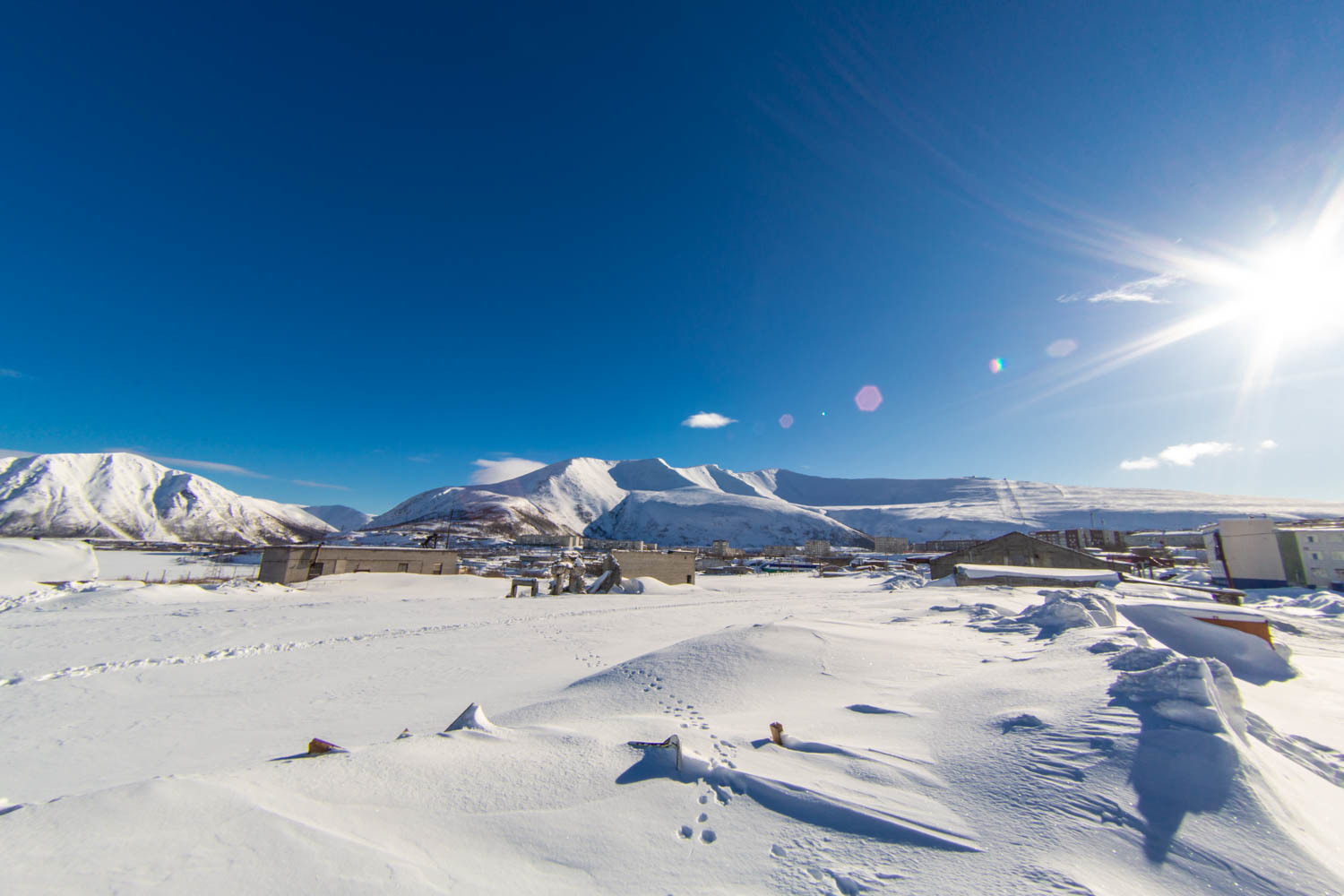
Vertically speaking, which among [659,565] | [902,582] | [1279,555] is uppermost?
[1279,555]

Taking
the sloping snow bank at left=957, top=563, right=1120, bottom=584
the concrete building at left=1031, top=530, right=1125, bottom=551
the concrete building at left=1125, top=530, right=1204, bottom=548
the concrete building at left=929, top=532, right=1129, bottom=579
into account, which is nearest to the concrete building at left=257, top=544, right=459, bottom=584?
the sloping snow bank at left=957, top=563, right=1120, bottom=584

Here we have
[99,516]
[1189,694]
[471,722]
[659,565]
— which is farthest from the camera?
[99,516]

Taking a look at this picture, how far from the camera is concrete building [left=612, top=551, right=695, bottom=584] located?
38.0 m

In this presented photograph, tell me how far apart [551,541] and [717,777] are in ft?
431

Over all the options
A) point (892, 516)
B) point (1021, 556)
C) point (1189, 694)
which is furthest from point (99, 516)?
point (892, 516)

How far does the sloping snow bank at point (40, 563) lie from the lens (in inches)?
894

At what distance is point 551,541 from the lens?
130250mm

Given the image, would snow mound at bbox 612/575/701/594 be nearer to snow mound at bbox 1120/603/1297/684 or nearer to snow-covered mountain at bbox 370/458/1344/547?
snow mound at bbox 1120/603/1297/684

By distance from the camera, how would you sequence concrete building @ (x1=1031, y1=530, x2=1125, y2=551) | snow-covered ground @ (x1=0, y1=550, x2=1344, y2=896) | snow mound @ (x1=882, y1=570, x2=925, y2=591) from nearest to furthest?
1. snow-covered ground @ (x1=0, y1=550, x2=1344, y2=896)
2. snow mound @ (x1=882, y1=570, x2=925, y2=591)
3. concrete building @ (x1=1031, y1=530, x2=1125, y2=551)

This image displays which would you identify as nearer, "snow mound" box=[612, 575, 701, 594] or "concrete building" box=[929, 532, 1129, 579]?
"snow mound" box=[612, 575, 701, 594]

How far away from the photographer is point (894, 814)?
367cm

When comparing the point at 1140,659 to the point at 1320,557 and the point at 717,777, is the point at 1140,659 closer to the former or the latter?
the point at 717,777

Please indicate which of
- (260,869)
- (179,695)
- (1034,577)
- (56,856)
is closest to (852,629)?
(260,869)

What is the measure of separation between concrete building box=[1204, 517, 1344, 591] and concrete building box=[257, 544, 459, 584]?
189ft
